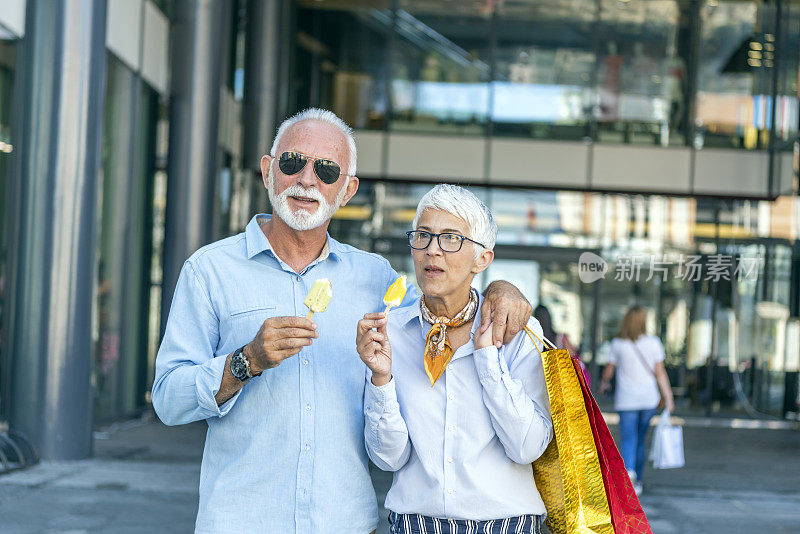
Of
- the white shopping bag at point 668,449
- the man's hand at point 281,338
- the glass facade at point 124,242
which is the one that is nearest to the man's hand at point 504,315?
the man's hand at point 281,338

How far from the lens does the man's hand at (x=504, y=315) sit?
8.73 feet

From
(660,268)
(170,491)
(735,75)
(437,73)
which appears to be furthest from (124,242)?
(735,75)

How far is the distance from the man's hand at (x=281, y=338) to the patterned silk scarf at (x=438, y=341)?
50 centimetres

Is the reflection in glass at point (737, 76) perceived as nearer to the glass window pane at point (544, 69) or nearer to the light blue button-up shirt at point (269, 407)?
the glass window pane at point (544, 69)

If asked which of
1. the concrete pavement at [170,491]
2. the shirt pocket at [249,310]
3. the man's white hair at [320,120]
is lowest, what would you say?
the concrete pavement at [170,491]

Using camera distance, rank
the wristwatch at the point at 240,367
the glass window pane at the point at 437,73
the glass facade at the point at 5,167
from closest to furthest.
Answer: the wristwatch at the point at 240,367 → the glass facade at the point at 5,167 → the glass window pane at the point at 437,73

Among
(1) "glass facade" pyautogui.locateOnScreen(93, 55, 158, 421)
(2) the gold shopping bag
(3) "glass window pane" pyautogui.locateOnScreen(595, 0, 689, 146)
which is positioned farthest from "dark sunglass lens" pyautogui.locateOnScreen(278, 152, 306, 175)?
(3) "glass window pane" pyautogui.locateOnScreen(595, 0, 689, 146)

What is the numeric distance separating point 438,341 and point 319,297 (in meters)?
0.45

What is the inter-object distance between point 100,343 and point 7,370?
2.30 m

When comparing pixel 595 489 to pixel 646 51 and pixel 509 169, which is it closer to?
pixel 509 169

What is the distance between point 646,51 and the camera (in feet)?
54.4

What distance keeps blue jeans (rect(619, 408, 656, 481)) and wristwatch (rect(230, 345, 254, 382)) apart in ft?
21.9

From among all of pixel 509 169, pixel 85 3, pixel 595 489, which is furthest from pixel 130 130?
pixel 595 489

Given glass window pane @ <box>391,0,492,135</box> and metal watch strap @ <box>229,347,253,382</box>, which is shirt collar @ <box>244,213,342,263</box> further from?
glass window pane @ <box>391,0,492,135</box>
